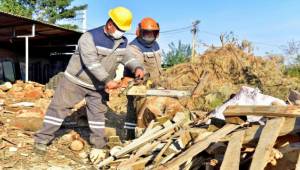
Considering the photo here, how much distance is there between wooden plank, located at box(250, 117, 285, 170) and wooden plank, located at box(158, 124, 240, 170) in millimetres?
469

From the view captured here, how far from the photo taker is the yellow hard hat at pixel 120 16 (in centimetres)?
516

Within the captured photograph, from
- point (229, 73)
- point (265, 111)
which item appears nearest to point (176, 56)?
point (229, 73)

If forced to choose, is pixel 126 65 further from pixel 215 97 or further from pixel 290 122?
pixel 215 97

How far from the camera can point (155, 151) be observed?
4.64m

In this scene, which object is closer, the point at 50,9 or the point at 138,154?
the point at 138,154

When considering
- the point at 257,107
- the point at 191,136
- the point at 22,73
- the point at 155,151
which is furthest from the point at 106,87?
the point at 22,73

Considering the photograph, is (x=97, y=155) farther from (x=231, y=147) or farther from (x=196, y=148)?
(x=231, y=147)

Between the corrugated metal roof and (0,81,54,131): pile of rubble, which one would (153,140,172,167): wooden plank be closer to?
(0,81,54,131): pile of rubble

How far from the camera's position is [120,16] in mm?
5164

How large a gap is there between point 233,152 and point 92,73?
2.32 m

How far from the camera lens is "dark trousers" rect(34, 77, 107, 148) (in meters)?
5.18

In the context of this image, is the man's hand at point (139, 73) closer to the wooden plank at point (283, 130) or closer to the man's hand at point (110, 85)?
the man's hand at point (110, 85)

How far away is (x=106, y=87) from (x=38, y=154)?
4.20ft

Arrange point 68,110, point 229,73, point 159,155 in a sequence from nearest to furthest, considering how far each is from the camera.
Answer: point 159,155 → point 68,110 → point 229,73
